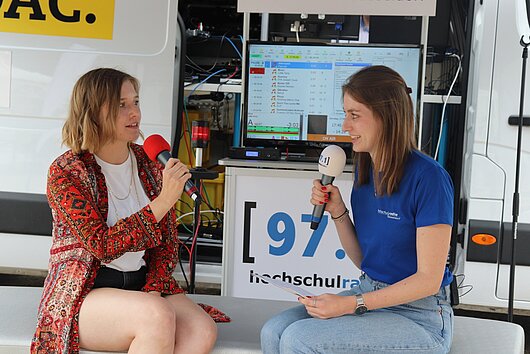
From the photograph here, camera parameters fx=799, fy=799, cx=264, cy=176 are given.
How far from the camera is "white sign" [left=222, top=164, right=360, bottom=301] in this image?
3980 mm

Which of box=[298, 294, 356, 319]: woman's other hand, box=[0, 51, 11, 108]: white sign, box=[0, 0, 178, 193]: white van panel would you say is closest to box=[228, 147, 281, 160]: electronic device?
box=[0, 0, 178, 193]: white van panel

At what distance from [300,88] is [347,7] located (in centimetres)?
69

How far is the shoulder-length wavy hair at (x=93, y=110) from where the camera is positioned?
2.55 m

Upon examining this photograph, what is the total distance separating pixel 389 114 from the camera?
2.27 m

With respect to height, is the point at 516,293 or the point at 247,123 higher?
the point at 247,123

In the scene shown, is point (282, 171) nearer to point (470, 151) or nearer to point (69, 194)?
point (470, 151)

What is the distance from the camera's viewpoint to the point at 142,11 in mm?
4223

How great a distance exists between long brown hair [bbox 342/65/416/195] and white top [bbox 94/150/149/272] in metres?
0.83

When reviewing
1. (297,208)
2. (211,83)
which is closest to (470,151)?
(297,208)

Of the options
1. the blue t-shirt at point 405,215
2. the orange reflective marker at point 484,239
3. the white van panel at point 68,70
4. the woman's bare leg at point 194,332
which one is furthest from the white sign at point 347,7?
the woman's bare leg at point 194,332

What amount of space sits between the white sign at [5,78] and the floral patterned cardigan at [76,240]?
1906mm

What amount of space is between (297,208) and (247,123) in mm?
601

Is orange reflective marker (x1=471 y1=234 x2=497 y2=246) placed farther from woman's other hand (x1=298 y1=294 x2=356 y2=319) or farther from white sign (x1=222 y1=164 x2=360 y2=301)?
woman's other hand (x1=298 y1=294 x2=356 y2=319)

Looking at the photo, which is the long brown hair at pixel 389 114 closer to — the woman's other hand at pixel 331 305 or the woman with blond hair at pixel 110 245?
the woman's other hand at pixel 331 305
